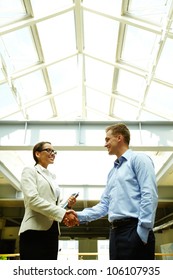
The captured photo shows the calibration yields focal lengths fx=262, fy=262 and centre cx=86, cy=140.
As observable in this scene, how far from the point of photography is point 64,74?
8406mm

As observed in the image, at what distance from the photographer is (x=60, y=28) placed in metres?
6.43

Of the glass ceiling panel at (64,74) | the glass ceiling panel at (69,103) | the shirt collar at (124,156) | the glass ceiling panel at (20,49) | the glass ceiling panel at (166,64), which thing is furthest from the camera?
Answer: the glass ceiling panel at (69,103)

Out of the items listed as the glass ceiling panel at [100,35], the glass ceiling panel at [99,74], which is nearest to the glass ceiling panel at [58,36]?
the glass ceiling panel at [100,35]

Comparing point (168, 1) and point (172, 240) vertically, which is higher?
point (168, 1)

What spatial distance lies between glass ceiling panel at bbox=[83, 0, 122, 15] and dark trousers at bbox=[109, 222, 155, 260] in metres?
5.17

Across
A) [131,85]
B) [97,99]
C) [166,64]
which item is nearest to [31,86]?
[97,99]

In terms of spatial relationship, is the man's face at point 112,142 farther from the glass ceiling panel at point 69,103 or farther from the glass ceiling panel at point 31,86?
the glass ceiling panel at point 69,103

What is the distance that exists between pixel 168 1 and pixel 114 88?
359cm

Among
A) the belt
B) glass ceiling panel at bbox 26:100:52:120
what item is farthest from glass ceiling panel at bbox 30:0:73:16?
the belt

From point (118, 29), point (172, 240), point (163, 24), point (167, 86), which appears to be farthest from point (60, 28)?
point (172, 240)

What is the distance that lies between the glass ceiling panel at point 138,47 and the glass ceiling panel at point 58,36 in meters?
1.40

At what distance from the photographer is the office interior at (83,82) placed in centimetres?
555
